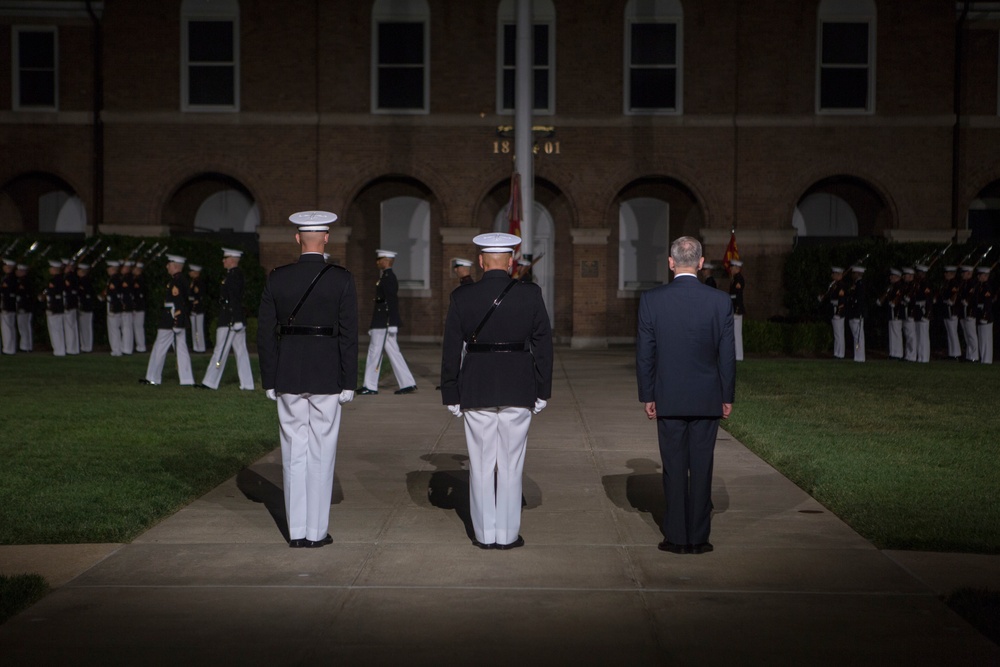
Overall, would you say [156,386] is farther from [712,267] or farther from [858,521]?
[712,267]

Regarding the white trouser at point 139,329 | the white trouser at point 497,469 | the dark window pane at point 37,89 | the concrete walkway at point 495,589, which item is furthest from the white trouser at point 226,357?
the dark window pane at point 37,89

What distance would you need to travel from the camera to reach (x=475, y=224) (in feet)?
105

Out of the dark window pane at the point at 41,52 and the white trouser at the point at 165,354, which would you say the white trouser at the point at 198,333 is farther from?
the dark window pane at the point at 41,52

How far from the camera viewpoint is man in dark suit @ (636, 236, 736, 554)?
7750 millimetres

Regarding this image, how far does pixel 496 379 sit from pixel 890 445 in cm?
603

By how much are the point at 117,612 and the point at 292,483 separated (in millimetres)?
1707

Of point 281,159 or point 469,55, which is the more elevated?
point 469,55

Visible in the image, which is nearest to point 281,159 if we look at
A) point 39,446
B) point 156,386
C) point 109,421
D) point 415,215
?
point 415,215

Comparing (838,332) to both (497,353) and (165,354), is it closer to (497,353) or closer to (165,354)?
(165,354)

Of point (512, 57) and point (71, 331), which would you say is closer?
point (71, 331)

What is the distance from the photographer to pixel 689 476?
25.6 ft

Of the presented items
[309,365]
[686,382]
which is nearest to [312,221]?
[309,365]

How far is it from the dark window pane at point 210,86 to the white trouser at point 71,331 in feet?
26.1

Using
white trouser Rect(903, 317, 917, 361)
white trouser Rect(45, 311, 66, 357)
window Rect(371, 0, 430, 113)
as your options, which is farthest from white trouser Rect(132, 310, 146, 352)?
white trouser Rect(903, 317, 917, 361)
